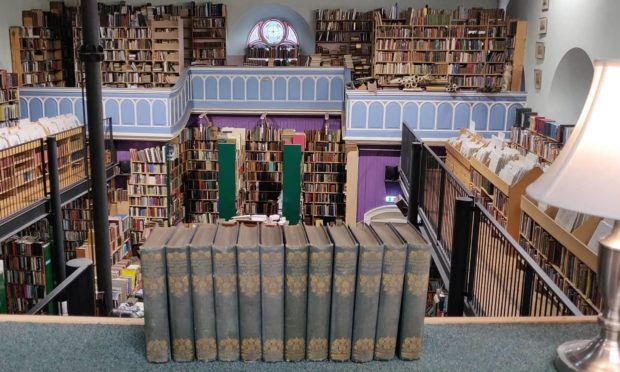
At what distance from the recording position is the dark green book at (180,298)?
1.82 m

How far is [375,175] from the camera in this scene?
11.2 metres

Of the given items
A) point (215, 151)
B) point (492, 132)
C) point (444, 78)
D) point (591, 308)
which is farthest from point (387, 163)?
point (591, 308)

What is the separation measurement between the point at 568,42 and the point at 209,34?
27.9 ft

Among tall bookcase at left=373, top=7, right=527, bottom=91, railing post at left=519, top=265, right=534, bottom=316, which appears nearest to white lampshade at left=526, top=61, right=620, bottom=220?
railing post at left=519, top=265, right=534, bottom=316

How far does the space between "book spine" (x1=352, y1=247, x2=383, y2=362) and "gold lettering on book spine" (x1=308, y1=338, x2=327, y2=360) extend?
0.10m

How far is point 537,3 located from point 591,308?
29.7 ft

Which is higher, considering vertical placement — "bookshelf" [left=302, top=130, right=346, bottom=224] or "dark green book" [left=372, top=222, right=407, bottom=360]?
"dark green book" [left=372, top=222, right=407, bottom=360]

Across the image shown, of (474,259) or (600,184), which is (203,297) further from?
(474,259)

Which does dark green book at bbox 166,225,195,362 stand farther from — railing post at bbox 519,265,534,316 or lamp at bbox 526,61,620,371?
railing post at bbox 519,265,534,316

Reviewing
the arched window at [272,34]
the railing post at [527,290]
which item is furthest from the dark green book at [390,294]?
the arched window at [272,34]

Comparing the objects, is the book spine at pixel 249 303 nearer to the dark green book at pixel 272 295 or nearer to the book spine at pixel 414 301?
the dark green book at pixel 272 295

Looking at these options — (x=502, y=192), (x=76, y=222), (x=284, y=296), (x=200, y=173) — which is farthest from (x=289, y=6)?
(x=284, y=296)

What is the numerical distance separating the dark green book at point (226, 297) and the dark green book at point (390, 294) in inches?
18.7

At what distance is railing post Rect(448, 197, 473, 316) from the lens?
3.61 metres
